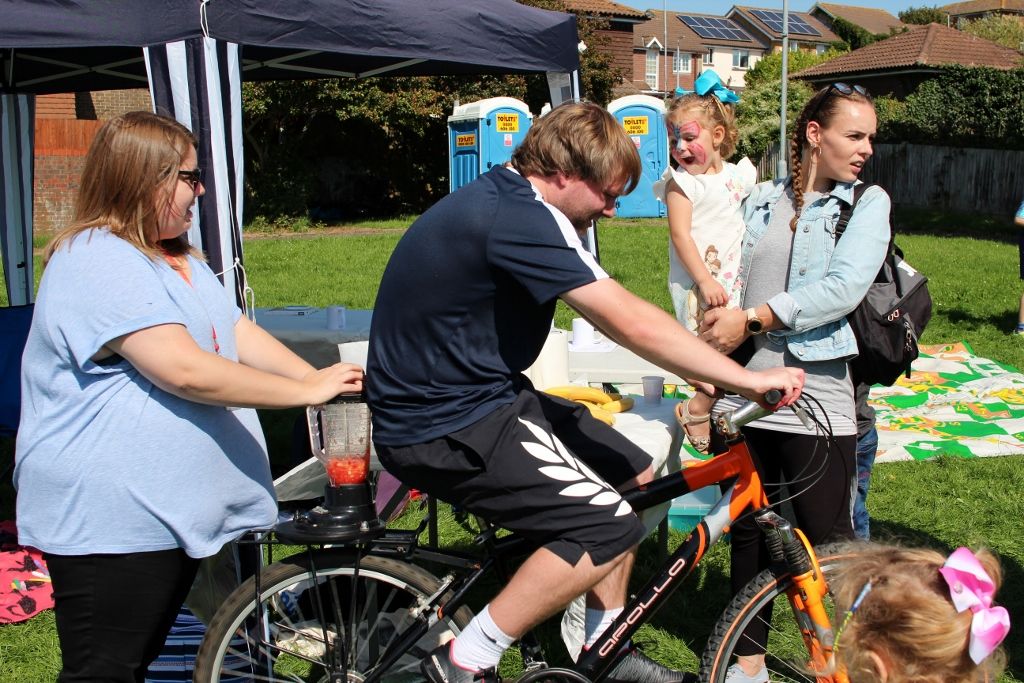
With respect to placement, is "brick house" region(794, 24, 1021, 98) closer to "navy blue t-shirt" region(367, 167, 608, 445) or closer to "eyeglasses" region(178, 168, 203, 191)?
"navy blue t-shirt" region(367, 167, 608, 445)

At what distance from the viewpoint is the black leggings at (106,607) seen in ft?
7.47

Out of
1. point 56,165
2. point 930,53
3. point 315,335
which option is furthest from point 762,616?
point 930,53

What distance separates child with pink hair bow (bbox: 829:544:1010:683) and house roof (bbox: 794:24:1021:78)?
3470 centimetres

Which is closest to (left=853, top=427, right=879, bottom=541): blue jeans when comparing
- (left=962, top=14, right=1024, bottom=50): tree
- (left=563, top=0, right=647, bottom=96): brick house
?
(left=563, top=0, right=647, bottom=96): brick house

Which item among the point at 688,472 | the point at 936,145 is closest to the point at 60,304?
the point at 688,472

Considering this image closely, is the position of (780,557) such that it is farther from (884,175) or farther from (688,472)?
(884,175)

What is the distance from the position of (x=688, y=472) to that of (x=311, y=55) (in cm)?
566

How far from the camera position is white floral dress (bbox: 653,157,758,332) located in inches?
182

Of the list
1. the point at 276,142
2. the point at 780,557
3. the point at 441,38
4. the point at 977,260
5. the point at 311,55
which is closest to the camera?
the point at 780,557

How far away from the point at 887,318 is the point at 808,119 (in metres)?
0.62

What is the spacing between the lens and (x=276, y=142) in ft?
74.9

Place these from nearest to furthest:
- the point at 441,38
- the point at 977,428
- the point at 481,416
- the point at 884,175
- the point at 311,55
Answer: the point at 481,416
the point at 441,38
the point at 977,428
the point at 311,55
the point at 884,175

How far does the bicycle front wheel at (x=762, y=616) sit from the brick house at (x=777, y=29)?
7722cm

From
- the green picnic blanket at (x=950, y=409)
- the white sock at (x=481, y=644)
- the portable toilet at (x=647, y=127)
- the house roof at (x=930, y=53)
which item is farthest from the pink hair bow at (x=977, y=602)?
the house roof at (x=930, y=53)
